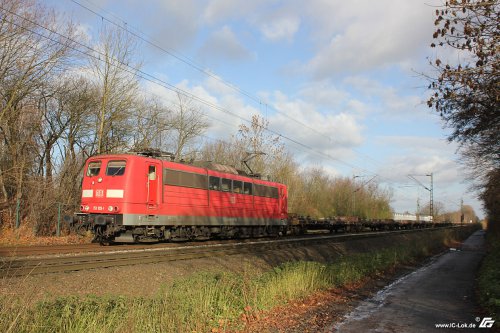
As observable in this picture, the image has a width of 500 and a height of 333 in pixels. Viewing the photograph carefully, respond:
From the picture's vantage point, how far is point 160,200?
56.7 ft

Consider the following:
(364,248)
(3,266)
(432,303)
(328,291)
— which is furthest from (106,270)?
(364,248)

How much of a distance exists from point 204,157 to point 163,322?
3619 centimetres

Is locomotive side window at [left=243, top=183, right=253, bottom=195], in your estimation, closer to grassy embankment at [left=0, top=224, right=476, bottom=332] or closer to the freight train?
the freight train

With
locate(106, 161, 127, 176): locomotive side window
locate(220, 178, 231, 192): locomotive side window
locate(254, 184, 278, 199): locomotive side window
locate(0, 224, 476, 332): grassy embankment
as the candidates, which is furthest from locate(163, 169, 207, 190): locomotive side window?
locate(0, 224, 476, 332): grassy embankment

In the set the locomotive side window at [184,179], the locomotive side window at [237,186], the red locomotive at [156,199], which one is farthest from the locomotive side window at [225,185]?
the locomotive side window at [184,179]

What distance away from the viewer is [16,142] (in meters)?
20.6

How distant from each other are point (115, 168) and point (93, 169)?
55.3 inches

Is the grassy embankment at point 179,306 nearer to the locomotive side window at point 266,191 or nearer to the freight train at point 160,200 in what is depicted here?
the freight train at point 160,200

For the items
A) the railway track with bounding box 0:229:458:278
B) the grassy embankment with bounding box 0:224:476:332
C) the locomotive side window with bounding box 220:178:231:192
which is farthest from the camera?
the locomotive side window with bounding box 220:178:231:192

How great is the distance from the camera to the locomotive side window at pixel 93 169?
17422 mm

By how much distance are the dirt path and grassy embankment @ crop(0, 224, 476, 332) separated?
1521mm

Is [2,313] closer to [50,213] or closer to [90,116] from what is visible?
[50,213]

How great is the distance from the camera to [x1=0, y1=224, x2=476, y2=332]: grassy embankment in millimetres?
5430

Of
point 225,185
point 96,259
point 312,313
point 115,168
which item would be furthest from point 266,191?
point 312,313
